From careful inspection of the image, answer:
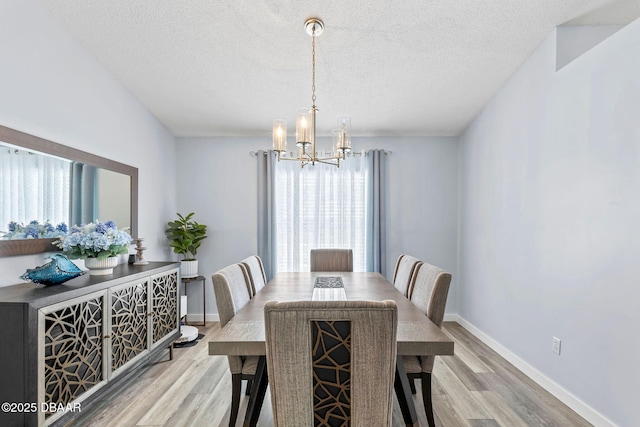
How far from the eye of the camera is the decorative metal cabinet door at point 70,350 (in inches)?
68.3

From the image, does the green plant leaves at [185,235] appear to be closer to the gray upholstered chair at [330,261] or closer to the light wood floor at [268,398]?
the light wood floor at [268,398]

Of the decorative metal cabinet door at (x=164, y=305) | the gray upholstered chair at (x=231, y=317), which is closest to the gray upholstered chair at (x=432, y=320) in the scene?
the gray upholstered chair at (x=231, y=317)

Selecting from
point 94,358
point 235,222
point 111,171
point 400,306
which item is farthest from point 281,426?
point 235,222

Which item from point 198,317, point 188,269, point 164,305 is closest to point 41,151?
point 164,305

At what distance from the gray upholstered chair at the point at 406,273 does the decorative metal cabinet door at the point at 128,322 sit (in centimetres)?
212

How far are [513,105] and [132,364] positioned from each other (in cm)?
396

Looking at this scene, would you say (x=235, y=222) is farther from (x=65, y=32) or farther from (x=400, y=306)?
(x=400, y=306)

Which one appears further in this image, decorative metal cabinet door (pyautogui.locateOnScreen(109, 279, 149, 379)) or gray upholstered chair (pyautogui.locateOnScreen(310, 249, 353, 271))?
gray upholstered chair (pyautogui.locateOnScreen(310, 249, 353, 271))

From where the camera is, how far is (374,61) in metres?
2.90

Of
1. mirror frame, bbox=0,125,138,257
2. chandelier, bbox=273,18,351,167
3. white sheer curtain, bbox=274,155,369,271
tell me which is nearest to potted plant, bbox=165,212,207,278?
white sheer curtain, bbox=274,155,369,271

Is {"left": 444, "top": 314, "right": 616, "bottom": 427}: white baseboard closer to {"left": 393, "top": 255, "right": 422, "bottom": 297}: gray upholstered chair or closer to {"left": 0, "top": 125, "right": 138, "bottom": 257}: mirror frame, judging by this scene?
{"left": 393, "top": 255, "right": 422, "bottom": 297}: gray upholstered chair

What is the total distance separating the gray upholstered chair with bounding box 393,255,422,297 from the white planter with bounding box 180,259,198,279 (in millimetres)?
2525

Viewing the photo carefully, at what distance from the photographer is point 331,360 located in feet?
4.00

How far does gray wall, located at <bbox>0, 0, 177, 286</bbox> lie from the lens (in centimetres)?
206
